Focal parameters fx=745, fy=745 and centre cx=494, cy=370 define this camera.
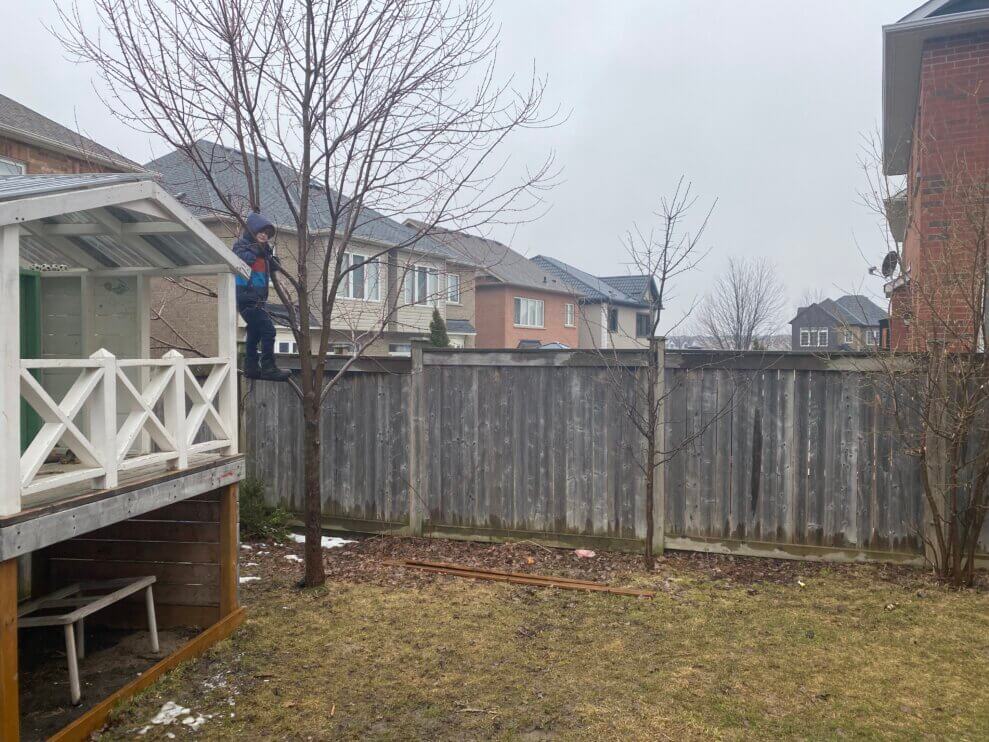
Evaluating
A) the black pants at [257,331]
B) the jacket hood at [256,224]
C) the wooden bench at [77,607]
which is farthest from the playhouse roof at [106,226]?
the wooden bench at [77,607]

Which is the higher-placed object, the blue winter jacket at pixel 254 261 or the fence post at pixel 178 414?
the blue winter jacket at pixel 254 261

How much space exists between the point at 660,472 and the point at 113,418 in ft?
15.6

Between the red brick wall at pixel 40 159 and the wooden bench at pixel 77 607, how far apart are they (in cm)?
905

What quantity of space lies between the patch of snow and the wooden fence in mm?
171

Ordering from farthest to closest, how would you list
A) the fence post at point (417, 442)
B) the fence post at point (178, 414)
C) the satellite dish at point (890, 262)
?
1. the fence post at point (417, 442)
2. the satellite dish at point (890, 262)
3. the fence post at point (178, 414)

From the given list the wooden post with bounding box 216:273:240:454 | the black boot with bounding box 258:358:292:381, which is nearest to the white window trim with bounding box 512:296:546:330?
the black boot with bounding box 258:358:292:381

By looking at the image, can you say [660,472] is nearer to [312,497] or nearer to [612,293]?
[312,497]

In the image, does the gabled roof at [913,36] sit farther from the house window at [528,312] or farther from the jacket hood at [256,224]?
the house window at [528,312]

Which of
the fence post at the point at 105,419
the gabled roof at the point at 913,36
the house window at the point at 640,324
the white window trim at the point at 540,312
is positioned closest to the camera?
the fence post at the point at 105,419

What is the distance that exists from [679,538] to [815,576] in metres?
1.22

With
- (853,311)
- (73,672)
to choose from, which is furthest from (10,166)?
(853,311)

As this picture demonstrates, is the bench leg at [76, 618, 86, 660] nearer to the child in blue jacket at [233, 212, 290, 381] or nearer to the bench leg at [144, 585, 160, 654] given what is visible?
the bench leg at [144, 585, 160, 654]

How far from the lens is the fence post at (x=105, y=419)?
425 centimetres

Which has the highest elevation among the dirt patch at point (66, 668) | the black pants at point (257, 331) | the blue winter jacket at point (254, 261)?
the blue winter jacket at point (254, 261)
